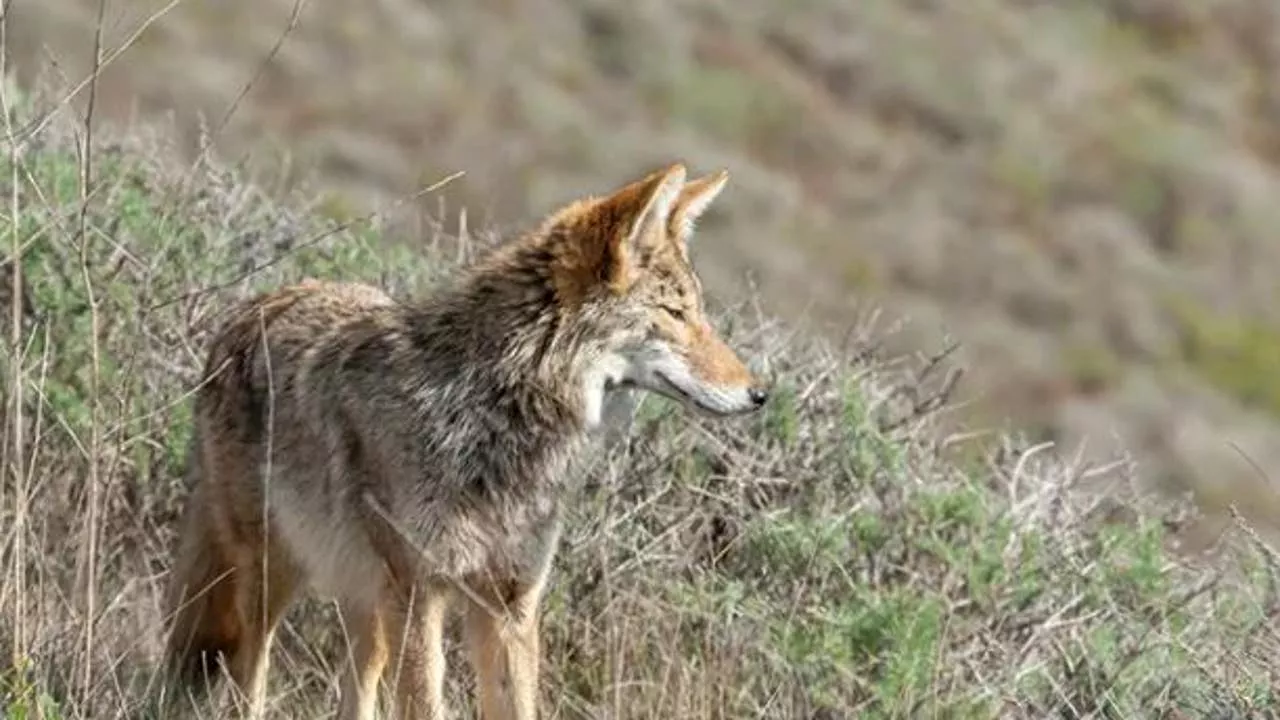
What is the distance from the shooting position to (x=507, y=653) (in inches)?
279

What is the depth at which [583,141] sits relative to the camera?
31078mm

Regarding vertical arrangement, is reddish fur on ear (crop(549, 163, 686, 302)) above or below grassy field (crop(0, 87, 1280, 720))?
above

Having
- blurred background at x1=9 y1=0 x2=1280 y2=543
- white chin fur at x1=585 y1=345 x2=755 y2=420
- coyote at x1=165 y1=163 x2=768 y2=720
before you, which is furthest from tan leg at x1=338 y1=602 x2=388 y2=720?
blurred background at x1=9 y1=0 x2=1280 y2=543

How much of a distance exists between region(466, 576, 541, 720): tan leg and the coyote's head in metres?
0.51

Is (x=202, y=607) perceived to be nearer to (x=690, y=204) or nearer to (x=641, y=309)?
(x=641, y=309)

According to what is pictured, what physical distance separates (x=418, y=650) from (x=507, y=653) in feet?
0.82

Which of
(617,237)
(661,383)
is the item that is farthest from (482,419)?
(617,237)

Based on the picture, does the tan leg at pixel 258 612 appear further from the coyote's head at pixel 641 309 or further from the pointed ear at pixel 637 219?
the pointed ear at pixel 637 219

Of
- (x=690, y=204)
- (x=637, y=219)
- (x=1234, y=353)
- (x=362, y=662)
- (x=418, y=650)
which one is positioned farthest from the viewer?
(x=1234, y=353)

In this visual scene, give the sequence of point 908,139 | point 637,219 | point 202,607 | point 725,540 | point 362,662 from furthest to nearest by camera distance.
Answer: point 908,139 < point 725,540 < point 202,607 < point 362,662 < point 637,219

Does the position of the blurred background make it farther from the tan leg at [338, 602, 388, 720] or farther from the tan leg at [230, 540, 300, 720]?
the tan leg at [338, 602, 388, 720]

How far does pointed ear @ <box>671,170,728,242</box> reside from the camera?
7.21 meters

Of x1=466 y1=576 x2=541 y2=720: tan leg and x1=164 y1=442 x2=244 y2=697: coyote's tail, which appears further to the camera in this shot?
x1=164 y1=442 x2=244 y2=697: coyote's tail

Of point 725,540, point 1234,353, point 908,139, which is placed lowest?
point 1234,353
